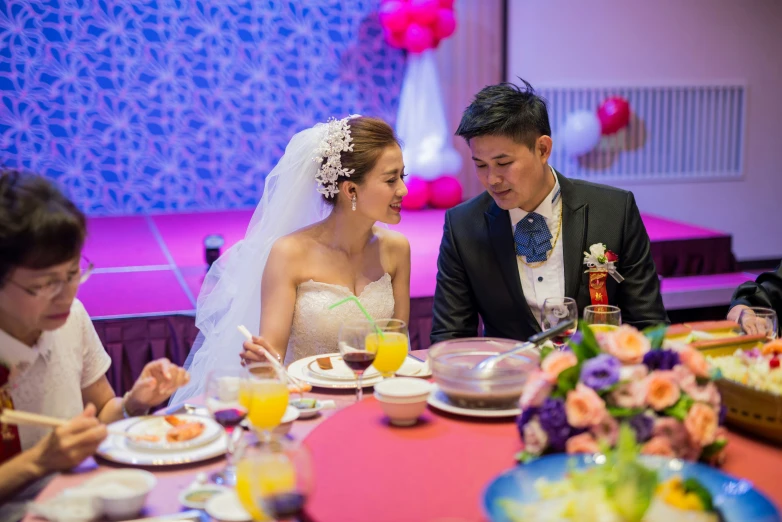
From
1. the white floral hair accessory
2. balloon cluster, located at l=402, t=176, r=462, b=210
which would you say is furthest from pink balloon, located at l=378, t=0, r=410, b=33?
the white floral hair accessory

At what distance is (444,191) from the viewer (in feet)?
22.3

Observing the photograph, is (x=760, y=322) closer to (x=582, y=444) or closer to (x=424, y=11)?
(x=582, y=444)

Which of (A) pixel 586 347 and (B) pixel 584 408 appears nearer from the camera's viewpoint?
(B) pixel 584 408

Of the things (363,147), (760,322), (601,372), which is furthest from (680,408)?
(363,147)

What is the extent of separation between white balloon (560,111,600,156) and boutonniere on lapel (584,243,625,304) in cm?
442

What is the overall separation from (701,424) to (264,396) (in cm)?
76

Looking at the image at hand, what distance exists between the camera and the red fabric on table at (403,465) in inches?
51.3

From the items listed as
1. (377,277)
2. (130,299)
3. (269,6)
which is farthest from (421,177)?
(377,277)

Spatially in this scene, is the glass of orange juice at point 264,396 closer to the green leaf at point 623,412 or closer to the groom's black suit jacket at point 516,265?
the green leaf at point 623,412

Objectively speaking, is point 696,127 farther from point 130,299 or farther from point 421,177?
point 130,299

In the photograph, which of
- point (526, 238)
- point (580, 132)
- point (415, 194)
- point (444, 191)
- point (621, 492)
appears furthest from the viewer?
point (580, 132)

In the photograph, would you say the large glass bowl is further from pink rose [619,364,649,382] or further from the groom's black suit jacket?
the groom's black suit jacket

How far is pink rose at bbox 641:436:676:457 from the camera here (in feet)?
4.47

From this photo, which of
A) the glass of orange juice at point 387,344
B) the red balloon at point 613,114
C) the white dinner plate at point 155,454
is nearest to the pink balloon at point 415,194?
the red balloon at point 613,114
